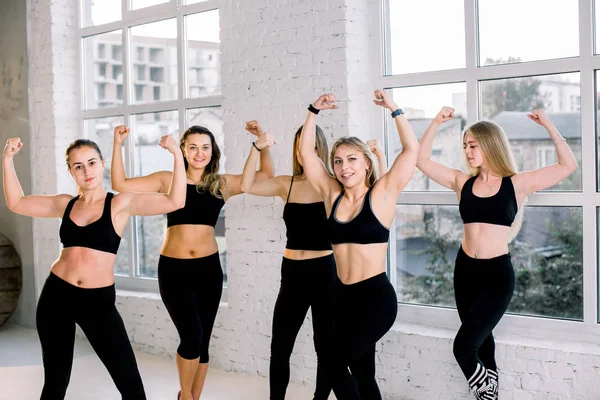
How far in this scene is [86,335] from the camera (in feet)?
10.2

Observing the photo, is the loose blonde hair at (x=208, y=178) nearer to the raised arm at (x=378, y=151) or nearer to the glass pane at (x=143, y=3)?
the raised arm at (x=378, y=151)

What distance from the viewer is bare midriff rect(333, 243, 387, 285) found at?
305 centimetres

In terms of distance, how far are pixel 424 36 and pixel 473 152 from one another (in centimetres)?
107

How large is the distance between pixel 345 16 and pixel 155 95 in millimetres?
2008

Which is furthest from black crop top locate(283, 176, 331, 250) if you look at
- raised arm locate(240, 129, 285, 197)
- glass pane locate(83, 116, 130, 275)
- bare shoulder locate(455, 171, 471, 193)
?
glass pane locate(83, 116, 130, 275)

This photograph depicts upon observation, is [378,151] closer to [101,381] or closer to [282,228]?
[282,228]

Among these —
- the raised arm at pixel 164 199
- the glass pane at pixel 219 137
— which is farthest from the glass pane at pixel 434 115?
the raised arm at pixel 164 199

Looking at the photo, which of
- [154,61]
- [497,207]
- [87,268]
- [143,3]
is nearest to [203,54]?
[154,61]

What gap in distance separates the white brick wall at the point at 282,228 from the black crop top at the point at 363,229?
1.06 meters

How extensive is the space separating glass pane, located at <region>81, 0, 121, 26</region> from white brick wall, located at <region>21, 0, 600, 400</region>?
1505mm

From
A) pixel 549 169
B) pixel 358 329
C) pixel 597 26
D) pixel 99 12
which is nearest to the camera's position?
pixel 358 329

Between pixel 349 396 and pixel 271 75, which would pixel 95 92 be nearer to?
pixel 271 75

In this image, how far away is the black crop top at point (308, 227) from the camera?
11.8ft

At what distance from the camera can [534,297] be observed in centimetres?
373
